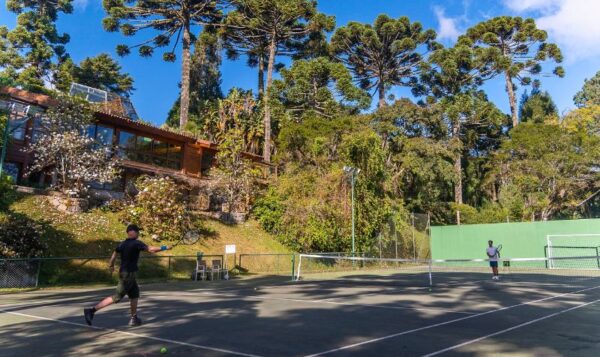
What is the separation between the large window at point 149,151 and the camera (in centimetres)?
3041

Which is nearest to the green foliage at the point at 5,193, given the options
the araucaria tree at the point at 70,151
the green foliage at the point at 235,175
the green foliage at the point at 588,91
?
the araucaria tree at the point at 70,151

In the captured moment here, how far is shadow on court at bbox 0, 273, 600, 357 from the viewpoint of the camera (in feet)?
21.0

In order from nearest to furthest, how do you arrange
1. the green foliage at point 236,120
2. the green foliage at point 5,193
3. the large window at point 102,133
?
the green foliage at point 5,193
the large window at point 102,133
the green foliage at point 236,120

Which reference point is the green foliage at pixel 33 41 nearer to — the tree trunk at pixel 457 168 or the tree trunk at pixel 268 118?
the tree trunk at pixel 268 118

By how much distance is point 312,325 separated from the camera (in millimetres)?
8266

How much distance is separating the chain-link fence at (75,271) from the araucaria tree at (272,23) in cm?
1781

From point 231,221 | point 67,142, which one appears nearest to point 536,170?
point 231,221

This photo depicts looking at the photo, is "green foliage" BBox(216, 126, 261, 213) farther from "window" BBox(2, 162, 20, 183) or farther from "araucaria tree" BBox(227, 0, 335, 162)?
"window" BBox(2, 162, 20, 183)

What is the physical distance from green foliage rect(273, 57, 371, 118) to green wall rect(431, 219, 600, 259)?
12.4 metres

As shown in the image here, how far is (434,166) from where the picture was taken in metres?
38.9

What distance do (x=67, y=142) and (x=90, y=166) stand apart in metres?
1.61

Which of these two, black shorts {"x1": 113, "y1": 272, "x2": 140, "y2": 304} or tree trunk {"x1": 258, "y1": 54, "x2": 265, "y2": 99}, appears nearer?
black shorts {"x1": 113, "y1": 272, "x2": 140, "y2": 304}

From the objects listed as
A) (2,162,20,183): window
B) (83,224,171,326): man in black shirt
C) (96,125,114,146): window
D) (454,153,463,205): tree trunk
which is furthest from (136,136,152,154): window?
(454,153,463,205): tree trunk

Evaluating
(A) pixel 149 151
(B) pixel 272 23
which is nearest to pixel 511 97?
(B) pixel 272 23
